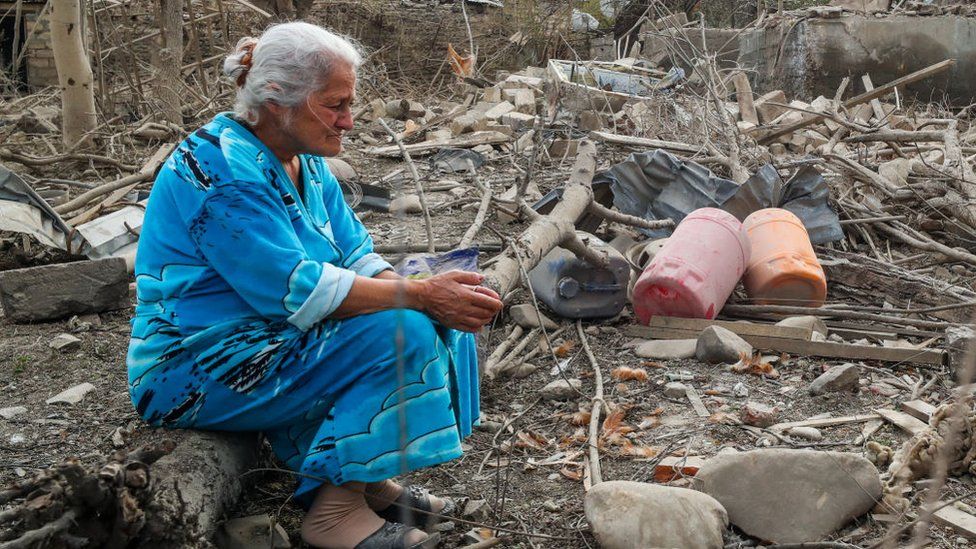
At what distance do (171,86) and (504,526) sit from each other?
731cm

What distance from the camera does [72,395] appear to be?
147 inches

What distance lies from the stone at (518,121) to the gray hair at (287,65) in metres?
6.68

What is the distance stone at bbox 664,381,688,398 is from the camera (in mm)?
3885

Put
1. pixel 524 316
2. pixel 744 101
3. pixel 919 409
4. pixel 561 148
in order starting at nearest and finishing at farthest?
pixel 919 409 → pixel 524 316 → pixel 561 148 → pixel 744 101

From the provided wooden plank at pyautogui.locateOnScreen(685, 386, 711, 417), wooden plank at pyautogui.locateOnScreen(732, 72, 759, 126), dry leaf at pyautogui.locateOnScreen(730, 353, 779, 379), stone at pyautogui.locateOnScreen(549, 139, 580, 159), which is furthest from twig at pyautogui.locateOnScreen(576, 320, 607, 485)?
wooden plank at pyautogui.locateOnScreen(732, 72, 759, 126)

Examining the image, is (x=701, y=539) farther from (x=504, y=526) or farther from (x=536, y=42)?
(x=536, y=42)

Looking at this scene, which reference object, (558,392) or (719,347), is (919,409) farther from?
(558,392)

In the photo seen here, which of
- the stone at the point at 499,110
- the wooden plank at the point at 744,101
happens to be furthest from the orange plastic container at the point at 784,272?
the stone at the point at 499,110

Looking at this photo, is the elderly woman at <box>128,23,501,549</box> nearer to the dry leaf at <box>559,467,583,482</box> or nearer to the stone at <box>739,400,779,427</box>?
the dry leaf at <box>559,467,583,482</box>

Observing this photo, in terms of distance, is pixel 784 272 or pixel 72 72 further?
pixel 72 72

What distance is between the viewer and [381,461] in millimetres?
2500

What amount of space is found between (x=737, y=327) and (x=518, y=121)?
210 inches

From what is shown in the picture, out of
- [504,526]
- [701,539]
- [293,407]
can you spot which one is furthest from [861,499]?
[293,407]

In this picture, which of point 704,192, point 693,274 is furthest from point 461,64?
point 693,274
